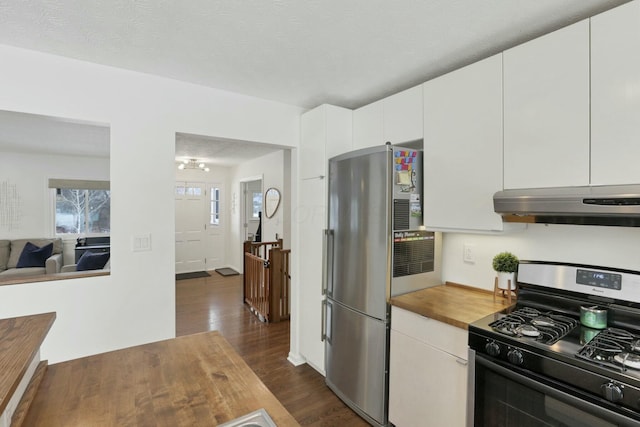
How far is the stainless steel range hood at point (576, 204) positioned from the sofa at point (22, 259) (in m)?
5.48

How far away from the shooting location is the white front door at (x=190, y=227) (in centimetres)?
653

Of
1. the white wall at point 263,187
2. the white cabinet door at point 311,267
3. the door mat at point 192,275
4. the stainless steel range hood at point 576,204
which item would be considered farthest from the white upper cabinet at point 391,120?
the door mat at point 192,275

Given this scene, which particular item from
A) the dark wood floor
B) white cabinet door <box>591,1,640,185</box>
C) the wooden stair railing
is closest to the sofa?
the dark wood floor

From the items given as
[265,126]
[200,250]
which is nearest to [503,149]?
[265,126]

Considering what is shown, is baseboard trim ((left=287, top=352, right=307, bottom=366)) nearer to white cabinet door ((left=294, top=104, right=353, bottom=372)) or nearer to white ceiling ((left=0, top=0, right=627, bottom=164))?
white cabinet door ((left=294, top=104, right=353, bottom=372))

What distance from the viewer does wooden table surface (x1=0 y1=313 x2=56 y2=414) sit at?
0.80 meters

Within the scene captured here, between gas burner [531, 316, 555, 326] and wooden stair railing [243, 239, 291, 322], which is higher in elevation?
gas burner [531, 316, 555, 326]

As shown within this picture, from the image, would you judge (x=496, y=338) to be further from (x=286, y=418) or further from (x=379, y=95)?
(x=379, y=95)

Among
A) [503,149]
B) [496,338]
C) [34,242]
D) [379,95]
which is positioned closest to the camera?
[496,338]

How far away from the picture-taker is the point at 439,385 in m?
1.71

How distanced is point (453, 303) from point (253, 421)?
4.67 ft

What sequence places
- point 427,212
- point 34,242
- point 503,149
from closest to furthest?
1. point 503,149
2. point 427,212
3. point 34,242

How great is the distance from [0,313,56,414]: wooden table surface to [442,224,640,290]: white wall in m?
2.32

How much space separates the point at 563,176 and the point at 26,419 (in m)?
2.25
